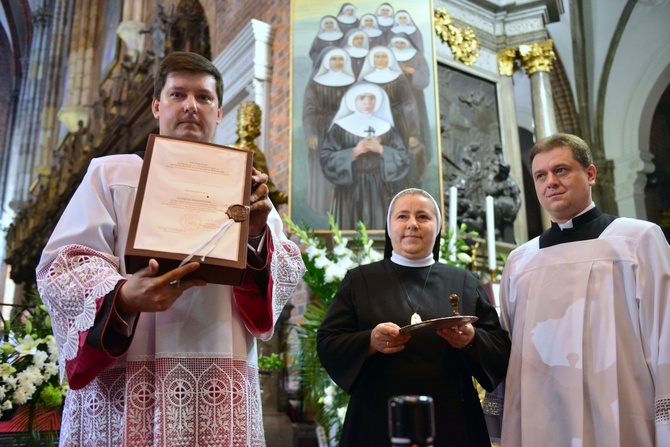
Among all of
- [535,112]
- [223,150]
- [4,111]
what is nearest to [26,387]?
[223,150]

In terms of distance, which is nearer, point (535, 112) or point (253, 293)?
point (253, 293)

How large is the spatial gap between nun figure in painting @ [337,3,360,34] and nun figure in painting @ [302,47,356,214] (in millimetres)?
255

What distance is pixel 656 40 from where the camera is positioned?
34.2ft

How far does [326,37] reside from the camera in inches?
243

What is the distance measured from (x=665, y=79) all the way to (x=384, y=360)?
9960 millimetres

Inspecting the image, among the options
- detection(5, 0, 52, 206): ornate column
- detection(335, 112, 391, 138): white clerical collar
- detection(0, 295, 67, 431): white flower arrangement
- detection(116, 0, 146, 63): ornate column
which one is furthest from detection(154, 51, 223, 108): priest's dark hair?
detection(5, 0, 52, 206): ornate column

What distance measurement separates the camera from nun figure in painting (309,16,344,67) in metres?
→ 6.16

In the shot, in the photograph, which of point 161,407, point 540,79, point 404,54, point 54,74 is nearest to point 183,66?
point 161,407

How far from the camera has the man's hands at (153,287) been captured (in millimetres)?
1454

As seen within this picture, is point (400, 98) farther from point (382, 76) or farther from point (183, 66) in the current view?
point (183, 66)

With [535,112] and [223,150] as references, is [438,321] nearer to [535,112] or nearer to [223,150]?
[223,150]

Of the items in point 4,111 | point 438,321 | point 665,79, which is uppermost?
point 4,111

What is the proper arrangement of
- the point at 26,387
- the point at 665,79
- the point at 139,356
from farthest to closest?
the point at 665,79 < the point at 26,387 < the point at 139,356

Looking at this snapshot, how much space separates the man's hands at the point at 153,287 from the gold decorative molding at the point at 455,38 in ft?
19.7
